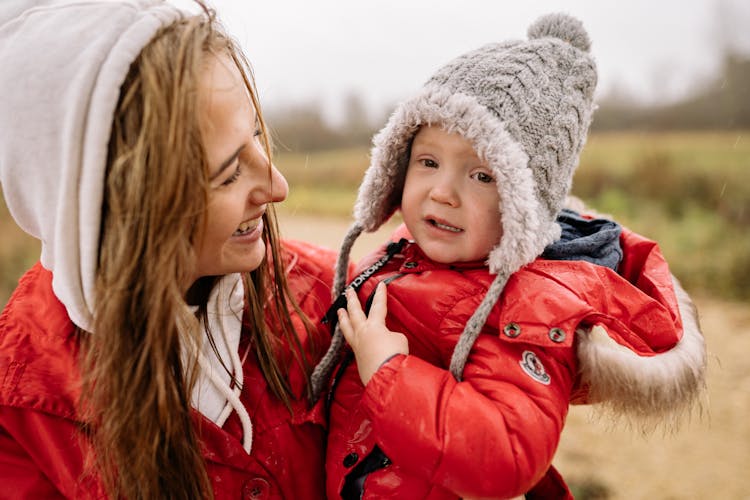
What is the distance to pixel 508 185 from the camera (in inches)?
49.5

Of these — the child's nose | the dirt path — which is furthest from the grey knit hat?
the dirt path

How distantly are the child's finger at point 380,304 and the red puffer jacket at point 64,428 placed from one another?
0.26 metres

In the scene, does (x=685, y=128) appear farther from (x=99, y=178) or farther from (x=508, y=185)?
(x=99, y=178)

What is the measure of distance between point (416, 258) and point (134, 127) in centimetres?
77

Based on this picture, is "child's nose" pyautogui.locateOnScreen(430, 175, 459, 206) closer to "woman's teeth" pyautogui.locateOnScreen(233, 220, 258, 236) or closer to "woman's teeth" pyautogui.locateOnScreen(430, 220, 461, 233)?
"woman's teeth" pyautogui.locateOnScreen(430, 220, 461, 233)

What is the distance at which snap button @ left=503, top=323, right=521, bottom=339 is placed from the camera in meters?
1.20

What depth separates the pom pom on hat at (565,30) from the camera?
144cm

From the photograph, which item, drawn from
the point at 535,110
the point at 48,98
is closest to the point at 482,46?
the point at 535,110

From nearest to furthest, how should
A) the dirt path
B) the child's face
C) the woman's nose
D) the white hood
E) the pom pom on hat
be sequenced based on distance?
the white hood < the woman's nose < the child's face < the pom pom on hat < the dirt path

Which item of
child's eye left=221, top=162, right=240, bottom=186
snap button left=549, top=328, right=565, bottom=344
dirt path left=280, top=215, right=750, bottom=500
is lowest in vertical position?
dirt path left=280, top=215, right=750, bottom=500

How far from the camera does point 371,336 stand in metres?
1.29

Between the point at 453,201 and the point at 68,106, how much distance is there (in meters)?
0.81

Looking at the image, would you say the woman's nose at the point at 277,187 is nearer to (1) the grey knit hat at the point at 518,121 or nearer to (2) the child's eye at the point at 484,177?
(1) the grey knit hat at the point at 518,121

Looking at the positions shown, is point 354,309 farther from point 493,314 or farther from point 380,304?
point 493,314
